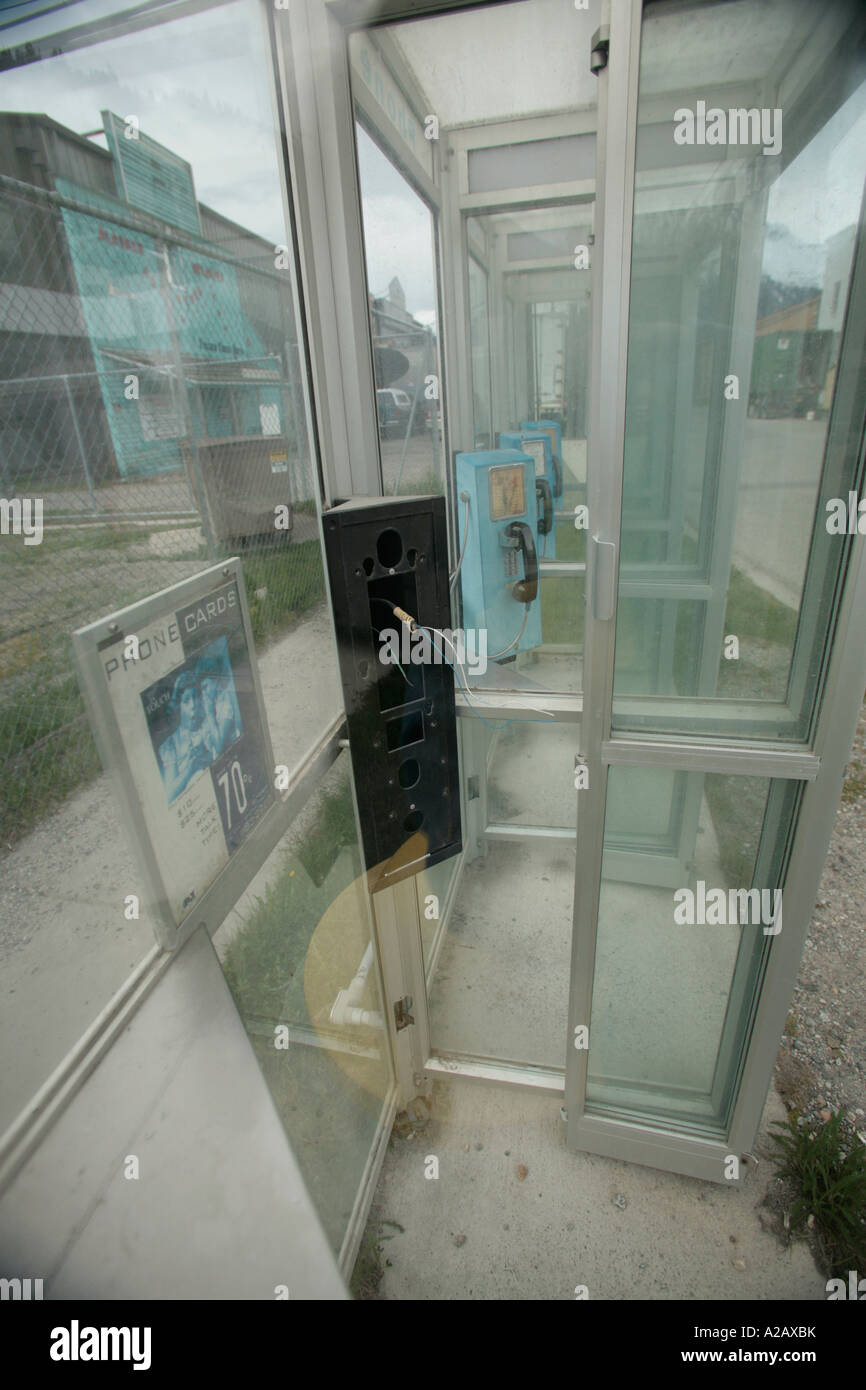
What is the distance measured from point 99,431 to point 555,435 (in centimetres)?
292

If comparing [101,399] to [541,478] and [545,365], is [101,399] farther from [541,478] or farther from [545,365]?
[545,365]

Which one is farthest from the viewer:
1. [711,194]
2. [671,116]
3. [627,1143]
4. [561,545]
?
[561,545]

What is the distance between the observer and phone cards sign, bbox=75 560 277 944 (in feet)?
2.69

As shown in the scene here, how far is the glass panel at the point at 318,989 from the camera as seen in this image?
4.12ft

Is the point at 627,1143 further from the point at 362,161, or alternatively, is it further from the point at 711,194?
the point at 362,161

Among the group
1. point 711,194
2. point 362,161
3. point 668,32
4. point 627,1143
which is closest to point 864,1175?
point 627,1143

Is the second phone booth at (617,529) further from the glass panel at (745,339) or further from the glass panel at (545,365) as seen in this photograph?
the glass panel at (545,365)

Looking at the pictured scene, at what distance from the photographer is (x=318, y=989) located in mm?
1545

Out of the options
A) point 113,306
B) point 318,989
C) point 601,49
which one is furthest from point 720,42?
point 318,989

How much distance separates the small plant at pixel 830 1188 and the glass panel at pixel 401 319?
A: 7.11ft

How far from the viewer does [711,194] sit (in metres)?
1.42

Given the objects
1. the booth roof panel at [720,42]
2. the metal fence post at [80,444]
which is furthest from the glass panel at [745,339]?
the metal fence post at [80,444]

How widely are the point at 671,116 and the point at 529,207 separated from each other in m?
1.45
